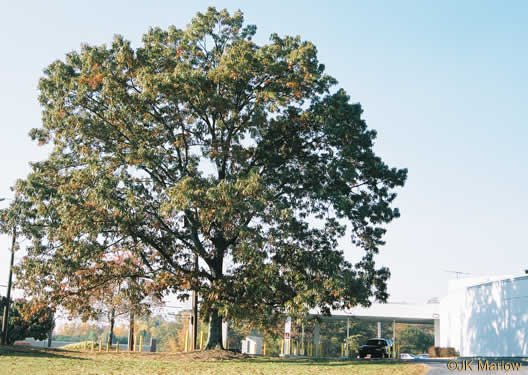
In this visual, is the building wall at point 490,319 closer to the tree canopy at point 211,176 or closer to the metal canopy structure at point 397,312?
the metal canopy structure at point 397,312

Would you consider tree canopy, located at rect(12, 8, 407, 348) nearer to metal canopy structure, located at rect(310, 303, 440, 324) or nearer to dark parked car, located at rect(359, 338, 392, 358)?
dark parked car, located at rect(359, 338, 392, 358)

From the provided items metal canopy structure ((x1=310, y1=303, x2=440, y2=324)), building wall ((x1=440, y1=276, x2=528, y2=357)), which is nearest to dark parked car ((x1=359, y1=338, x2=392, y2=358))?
building wall ((x1=440, y1=276, x2=528, y2=357))

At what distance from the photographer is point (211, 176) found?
24281mm

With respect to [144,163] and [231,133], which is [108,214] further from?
[231,133]

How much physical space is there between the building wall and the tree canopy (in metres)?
12.4

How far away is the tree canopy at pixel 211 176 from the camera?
78.9 feet

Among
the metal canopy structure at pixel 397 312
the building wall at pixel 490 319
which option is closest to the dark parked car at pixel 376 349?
the building wall at pixel 490 319

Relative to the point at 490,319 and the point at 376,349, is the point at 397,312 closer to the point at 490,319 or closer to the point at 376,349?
the point at 490,319

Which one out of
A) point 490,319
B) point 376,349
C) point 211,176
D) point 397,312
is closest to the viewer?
point 211,176

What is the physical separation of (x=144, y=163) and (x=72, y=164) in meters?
4.86

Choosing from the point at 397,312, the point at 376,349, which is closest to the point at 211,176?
the point at 376,349

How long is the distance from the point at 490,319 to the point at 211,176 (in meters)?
25.1

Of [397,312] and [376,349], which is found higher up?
[397,312]

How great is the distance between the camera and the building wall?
3494cm
